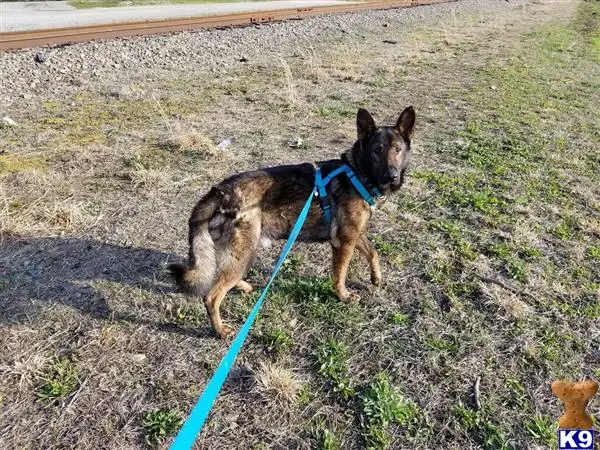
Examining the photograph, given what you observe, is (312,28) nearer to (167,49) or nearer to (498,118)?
(167,49)

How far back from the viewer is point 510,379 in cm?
283

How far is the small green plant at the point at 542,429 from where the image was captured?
→ 2447mm

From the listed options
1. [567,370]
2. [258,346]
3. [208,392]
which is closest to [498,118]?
[567,370]

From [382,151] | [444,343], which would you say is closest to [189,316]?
[444,343]

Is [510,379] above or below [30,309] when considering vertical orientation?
below

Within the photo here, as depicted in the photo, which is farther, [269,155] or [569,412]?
[269,155]

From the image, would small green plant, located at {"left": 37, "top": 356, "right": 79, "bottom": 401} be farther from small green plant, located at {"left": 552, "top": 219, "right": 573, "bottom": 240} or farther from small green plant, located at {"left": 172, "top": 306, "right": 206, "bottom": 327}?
small green plant, located at {"left": 552, "top": 219, "right": 573, "bottom": 240}

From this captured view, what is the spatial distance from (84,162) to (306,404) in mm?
4510

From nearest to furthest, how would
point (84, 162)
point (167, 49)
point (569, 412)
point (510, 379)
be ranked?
point (569, 412) → point (510, 379) → point (84, 162) → point (167, 49)

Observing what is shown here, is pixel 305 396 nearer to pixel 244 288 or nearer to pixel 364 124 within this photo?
pixel 244 288

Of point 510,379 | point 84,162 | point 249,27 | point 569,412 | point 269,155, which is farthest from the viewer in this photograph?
point 249,27

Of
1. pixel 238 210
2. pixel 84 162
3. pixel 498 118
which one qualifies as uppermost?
pixel 238 210

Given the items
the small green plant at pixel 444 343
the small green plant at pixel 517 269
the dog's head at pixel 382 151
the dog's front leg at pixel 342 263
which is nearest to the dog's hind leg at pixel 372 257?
the dog's front leg at pixel 342 263

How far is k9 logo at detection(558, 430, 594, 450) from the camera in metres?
2.42
